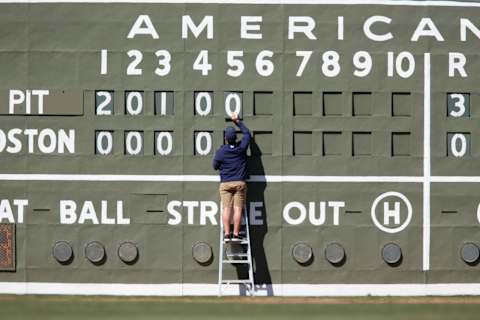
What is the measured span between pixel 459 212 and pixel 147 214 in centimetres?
416

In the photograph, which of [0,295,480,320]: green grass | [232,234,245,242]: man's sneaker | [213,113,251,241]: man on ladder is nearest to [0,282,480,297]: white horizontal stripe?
[0,295,480,320]: green grass

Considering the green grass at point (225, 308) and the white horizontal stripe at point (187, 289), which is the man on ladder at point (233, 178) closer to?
the white horizontal stripe at point (187, 289)

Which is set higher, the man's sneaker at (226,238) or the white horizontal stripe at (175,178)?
the white horizontal stripe at (175,178)

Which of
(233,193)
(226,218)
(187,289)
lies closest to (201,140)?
(233,193)

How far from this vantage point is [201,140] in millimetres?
13719

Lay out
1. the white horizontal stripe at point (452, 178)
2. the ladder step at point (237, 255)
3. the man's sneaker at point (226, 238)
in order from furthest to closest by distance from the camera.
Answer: the white horizontal stripe at point (452, 178), the ladder step at point (237, 255), the man's sneaker at point (226, 238)

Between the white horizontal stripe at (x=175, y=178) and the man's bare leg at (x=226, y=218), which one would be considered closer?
the man's bare leg at (x=226, y=218)

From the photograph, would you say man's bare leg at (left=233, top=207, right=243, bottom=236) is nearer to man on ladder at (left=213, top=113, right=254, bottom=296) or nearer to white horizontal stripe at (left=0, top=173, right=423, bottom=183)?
man on ladder at (left=213, top=113, right=254, bottom=296)

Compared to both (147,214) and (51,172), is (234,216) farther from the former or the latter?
(51,172)

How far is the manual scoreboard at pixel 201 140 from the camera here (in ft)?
45.0

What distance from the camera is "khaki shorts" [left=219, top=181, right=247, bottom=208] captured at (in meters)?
13.5

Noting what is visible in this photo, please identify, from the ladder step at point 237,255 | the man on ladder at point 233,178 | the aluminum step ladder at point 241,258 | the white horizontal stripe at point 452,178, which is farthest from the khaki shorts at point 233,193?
the white horizontal stripe at point 452,178

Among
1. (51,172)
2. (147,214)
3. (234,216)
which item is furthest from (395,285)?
(51,172)

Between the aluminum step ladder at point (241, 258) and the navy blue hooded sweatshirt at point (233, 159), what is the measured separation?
0.58 m
